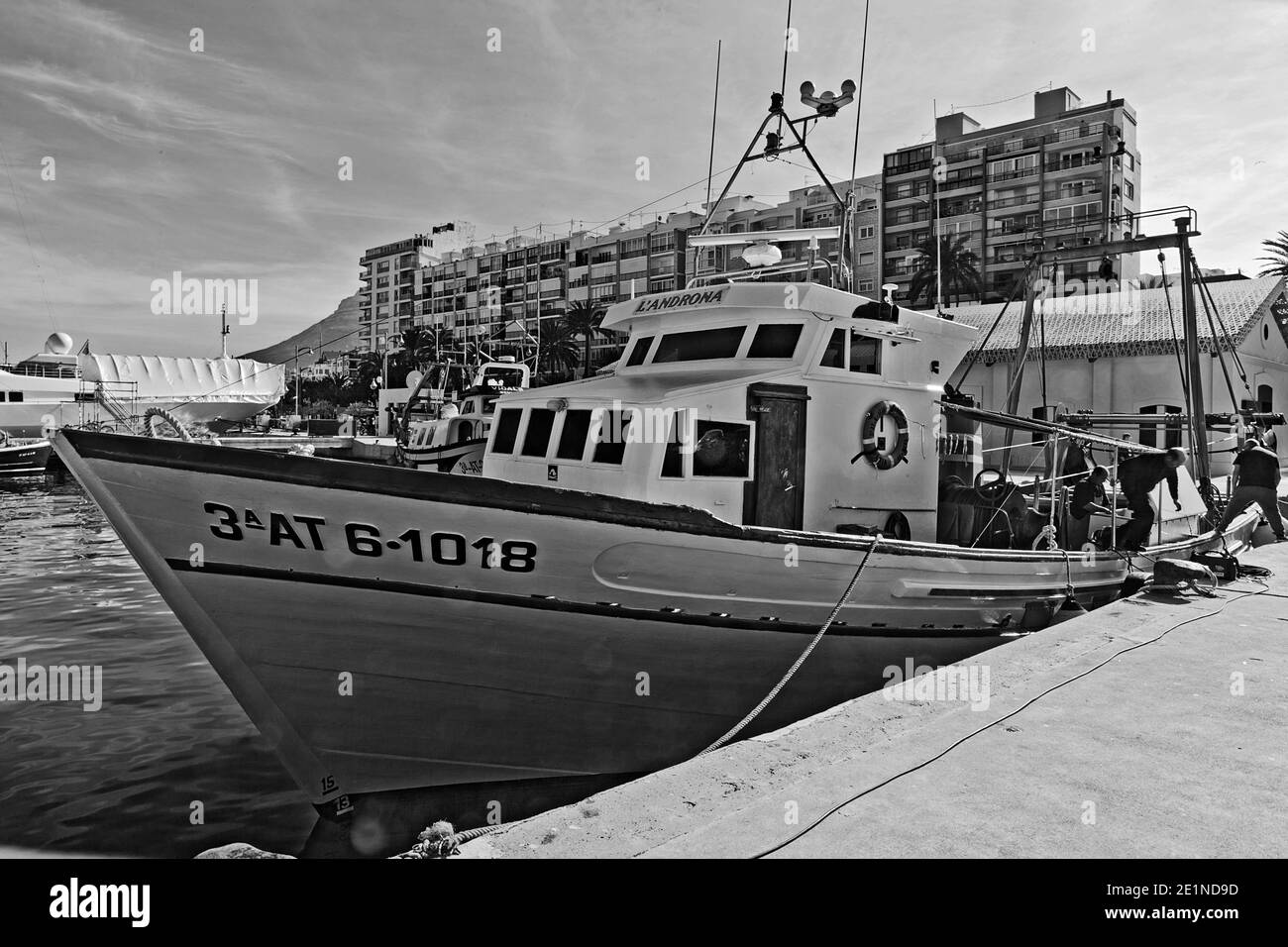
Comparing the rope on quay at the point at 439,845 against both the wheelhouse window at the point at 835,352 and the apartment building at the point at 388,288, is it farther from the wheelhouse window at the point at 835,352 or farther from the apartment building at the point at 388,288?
the apartment building at the point at 388,288

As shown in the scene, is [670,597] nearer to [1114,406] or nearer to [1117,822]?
[1117,822]

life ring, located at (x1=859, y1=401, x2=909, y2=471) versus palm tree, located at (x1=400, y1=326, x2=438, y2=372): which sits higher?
palm tree, located at (x1=400, y1=326, x2=438, y2=372)

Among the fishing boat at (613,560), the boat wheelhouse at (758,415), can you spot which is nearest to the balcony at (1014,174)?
the boat wheelhouse at (758,415)

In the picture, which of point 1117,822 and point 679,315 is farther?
point 679,315

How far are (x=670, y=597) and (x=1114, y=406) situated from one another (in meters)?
24.7

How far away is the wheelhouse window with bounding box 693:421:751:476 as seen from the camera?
21.1 feet

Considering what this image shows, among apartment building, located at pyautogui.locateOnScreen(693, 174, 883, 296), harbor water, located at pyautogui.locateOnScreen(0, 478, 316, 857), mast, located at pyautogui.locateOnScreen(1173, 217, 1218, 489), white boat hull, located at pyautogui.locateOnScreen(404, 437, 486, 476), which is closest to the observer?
harbor water, located at pyautogui.locateOnScreen(0, 478, 316, 857)

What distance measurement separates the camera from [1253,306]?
2575 centimetres

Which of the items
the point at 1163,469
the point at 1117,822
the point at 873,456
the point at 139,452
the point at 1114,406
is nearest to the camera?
the point at 1117,822

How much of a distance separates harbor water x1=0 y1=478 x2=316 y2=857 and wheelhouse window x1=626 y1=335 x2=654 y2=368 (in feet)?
15.9

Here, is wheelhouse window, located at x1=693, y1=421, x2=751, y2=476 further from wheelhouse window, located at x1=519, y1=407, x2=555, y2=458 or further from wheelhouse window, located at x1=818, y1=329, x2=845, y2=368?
wheelhouse window, located at x1=519, y1=407, x2=555, y2=458

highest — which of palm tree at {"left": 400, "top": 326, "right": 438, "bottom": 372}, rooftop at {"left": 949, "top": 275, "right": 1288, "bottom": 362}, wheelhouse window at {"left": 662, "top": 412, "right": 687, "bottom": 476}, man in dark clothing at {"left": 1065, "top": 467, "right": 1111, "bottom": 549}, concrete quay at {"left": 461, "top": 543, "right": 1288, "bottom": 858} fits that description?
palm tree at {"left": 400, "top": 326, "right": 438, "bottom": 372}

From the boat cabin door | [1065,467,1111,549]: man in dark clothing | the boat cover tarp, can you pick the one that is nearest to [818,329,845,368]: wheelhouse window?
the boat cabin door

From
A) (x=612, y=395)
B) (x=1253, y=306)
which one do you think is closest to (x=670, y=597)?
(x=612, y=395)
